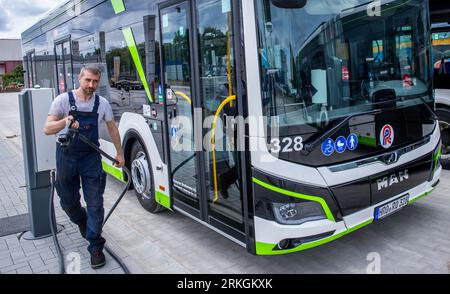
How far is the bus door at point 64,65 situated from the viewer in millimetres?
7137

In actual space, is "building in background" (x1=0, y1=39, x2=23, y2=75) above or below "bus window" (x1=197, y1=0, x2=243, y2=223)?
above

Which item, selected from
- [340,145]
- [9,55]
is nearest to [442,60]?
[340,145]

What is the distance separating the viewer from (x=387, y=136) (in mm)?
3686

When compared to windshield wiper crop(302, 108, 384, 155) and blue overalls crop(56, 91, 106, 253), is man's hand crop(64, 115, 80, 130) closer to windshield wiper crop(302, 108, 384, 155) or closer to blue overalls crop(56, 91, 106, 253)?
blue overalls crop(56, 91, 106, 253)

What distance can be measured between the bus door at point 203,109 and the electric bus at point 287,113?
0.05 feet

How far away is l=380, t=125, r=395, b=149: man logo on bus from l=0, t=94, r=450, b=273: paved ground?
3.37 feet

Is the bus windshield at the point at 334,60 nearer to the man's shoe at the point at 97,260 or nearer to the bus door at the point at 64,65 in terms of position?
the man's shoe at the point at 97,260

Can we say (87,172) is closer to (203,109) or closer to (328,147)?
(203,109)

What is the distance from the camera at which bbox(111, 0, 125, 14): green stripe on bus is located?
511cm

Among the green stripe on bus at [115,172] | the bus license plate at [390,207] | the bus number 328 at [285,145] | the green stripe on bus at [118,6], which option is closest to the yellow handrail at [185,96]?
the bus number 328 at [285,145]

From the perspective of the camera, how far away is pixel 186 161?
13.5 ft

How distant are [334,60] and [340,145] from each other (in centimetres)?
67

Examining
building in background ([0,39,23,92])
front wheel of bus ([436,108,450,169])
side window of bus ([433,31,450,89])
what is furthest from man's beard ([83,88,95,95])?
building in background ([0,39,23,92])
